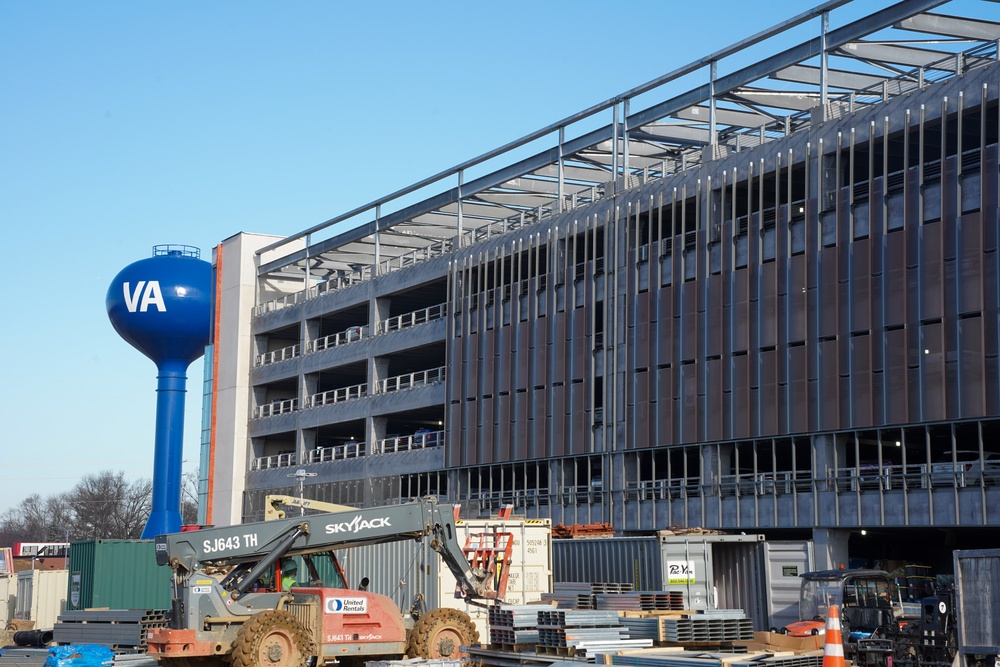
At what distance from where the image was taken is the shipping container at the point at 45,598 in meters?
56.5

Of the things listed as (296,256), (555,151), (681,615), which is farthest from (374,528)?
(296,256)

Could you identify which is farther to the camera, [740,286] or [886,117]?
[740,286]

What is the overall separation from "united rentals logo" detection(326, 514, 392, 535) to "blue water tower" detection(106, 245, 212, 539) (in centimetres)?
5590

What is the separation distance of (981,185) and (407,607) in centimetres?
2010

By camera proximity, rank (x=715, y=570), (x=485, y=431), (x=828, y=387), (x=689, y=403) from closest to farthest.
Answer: (x=715, y=570)
(x=828, y=387)
(x=689, y=403)
(x=485, y=431)

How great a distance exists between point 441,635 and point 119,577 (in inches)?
906

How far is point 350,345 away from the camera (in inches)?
2712

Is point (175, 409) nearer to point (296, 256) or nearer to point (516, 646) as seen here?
point (296, 256)

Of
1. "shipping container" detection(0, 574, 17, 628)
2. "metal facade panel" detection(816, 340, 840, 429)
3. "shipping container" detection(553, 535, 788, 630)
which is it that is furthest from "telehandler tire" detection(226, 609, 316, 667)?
"shipping container" detection(0, 574, 17, 628)

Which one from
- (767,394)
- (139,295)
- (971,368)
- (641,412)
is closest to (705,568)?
(971,368)

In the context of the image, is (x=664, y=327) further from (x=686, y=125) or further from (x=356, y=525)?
(x=356, y=525)

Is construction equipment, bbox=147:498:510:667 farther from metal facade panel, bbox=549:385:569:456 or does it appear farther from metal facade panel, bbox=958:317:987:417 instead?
metal facade panel, bbox=549:385:569:456

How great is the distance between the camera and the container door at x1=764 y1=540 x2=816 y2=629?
105 ft

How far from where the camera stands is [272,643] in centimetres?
2223
